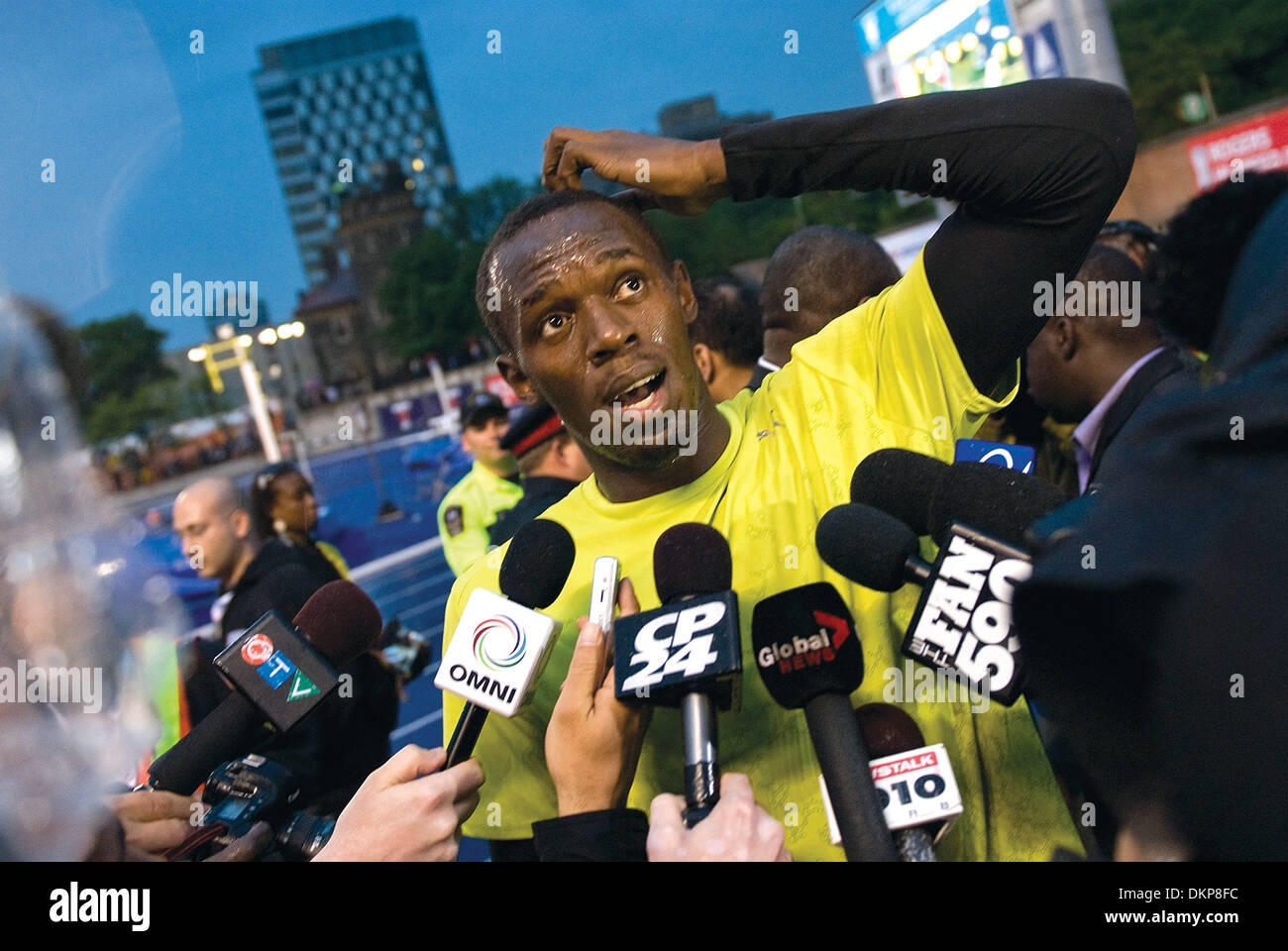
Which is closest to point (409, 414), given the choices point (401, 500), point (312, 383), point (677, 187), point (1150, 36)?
point (401, 500)

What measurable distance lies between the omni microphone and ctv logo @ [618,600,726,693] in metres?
0.61

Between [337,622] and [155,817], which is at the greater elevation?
[337,622]

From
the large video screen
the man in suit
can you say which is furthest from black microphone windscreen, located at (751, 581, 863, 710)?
the large video screen

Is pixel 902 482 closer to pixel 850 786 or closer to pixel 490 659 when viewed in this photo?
pixel 850 786

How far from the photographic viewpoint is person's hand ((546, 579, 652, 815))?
4.50ft

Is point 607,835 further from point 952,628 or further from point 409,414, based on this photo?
point 409,414

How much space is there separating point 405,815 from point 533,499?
1984mm

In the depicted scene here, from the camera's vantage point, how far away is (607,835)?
4.35 ft

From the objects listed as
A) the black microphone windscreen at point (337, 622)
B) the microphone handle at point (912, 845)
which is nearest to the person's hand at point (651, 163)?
the black microphone windscreen at point (337, 622)

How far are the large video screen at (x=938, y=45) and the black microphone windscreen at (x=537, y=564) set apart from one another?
41.4 ft

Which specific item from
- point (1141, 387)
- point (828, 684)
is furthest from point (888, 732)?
point (1141, 387)

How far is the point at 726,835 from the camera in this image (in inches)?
44.0

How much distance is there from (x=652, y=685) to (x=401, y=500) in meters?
19.7

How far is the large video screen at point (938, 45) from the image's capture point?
47.2 feet
